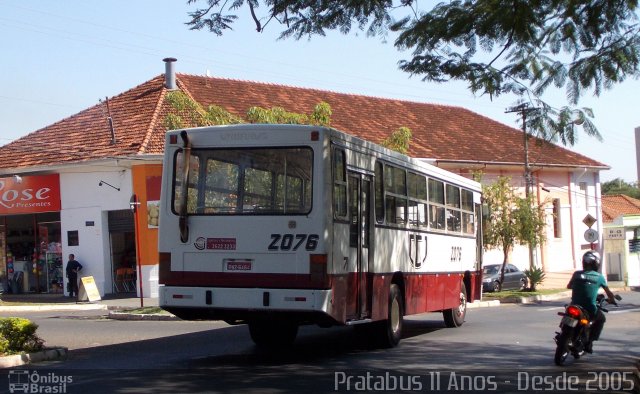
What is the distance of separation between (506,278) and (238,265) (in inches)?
1084

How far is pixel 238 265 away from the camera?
11633mm

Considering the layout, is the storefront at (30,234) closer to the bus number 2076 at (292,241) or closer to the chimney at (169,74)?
the chimney at (169,74)

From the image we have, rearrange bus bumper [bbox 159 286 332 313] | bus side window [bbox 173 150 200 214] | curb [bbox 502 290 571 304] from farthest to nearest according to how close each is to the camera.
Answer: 1. curb [bbox 502 290 571 304]
2. bus side window [bbox 173 150 200 214]
3. bus bumper [bbox 159 286 332 313]

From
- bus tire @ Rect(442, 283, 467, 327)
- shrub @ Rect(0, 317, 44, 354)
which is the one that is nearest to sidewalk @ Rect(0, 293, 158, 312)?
bus tire @ Rect(442, 283, 467, 327)

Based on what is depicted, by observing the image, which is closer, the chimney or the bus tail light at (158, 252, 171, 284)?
the bus tail light at (158, 252, 171, 284)

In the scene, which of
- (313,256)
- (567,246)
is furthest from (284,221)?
(567,246)

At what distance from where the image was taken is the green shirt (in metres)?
11.7

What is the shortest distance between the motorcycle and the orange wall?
20.9 metres

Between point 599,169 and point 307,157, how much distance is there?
40345 millimetres

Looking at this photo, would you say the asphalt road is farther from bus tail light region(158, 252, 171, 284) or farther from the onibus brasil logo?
bus tail light region(158, 252, 171, 284)

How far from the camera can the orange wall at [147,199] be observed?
1205 inches

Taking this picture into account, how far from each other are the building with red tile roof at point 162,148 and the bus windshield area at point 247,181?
11636mm

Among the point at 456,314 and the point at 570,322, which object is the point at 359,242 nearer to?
the point at 570,322

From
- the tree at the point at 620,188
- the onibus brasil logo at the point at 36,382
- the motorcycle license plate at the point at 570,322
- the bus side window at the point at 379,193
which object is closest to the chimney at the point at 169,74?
the bus side window at the point at 379,193
